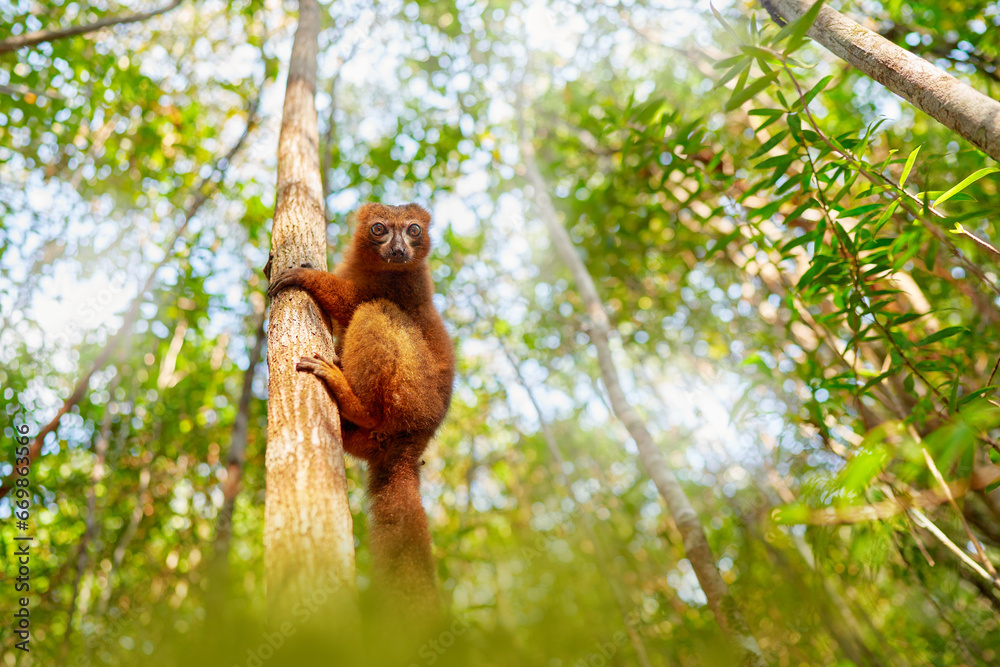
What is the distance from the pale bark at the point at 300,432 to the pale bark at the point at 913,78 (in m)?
2.58

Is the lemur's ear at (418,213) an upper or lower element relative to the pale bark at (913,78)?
upper

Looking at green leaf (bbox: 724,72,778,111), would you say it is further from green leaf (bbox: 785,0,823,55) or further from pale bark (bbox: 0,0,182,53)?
pale bark (bbox: 0,0,182,53)

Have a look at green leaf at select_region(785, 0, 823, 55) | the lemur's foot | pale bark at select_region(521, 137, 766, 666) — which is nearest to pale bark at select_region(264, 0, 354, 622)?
the lemur's foot

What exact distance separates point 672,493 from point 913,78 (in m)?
3.10

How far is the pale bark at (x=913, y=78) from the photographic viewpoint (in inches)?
77.7

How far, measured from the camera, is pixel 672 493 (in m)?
4.27

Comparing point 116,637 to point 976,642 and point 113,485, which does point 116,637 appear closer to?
point 113,485

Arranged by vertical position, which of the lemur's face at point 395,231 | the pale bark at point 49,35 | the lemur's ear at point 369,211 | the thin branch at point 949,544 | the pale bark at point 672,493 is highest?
the pale bark at point 49,35

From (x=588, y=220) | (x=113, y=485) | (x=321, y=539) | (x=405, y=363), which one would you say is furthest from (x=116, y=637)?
(x=588, y=220)

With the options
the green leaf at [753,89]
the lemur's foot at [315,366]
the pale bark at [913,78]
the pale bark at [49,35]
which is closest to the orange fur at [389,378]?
the lemur's foot at [315,366]

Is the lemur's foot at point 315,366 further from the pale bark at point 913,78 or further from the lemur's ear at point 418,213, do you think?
the pale bark at point 913,78

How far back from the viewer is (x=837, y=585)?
30.7 feet

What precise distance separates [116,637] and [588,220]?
715 cm

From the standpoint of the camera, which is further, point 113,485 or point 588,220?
point 113,485
